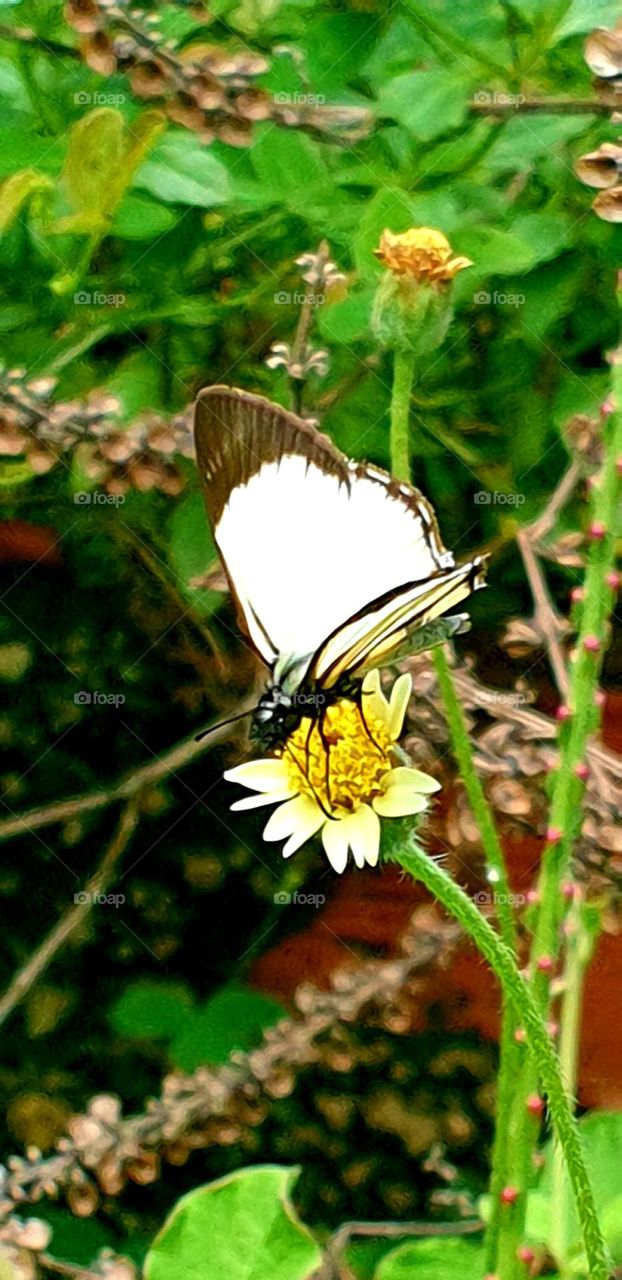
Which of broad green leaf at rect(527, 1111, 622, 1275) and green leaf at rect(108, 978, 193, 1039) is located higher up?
green leaf at rect(108, 978, 193, 1039)

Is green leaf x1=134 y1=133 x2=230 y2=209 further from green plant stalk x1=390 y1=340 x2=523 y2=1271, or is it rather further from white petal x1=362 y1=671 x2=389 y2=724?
white petal x1=362 y1=671 x2=389 y2=724

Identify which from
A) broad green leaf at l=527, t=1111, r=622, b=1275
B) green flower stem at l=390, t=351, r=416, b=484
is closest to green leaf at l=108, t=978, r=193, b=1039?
broad green leaf at l=527, t=1111, r=622, b=1275

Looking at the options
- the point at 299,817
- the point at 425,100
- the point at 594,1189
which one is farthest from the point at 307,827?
the point at 425,100

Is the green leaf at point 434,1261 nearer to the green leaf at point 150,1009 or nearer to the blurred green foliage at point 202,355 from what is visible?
the blurred green foliage at point 202,355
